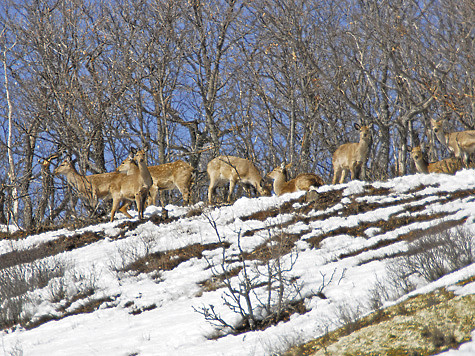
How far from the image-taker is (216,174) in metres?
17.7

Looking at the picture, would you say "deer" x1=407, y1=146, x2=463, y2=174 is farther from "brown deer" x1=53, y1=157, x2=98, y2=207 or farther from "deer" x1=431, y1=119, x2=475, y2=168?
"brown deer" x1=53, y1=157, x2=98, y2=207

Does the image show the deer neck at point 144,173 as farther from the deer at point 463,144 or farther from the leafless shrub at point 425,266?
the deer at point 463,144

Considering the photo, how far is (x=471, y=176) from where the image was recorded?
38.6 feet

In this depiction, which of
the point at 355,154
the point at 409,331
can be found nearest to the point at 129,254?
the point at 409,331

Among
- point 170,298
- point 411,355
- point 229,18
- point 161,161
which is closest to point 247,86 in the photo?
point 229,18

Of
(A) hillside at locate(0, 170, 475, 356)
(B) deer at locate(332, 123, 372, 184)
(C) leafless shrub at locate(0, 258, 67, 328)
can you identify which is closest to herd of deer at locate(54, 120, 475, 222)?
(B) deer at locate(332, 123, 372, 184)

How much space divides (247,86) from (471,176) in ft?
38.7

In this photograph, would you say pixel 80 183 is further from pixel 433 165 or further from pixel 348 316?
pixel 348 316

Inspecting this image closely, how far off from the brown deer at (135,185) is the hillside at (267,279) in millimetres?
739

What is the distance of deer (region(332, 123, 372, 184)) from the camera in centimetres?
1560

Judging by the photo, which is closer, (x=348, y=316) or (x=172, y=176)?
(x=348, y=316)

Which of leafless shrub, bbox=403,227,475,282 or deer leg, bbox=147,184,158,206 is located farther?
deer leg, bbox=147,184,158,206

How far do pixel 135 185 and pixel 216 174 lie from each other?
3643 mm

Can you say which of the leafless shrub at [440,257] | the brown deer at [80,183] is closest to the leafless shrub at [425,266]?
the leafless shrub at [440,257]
